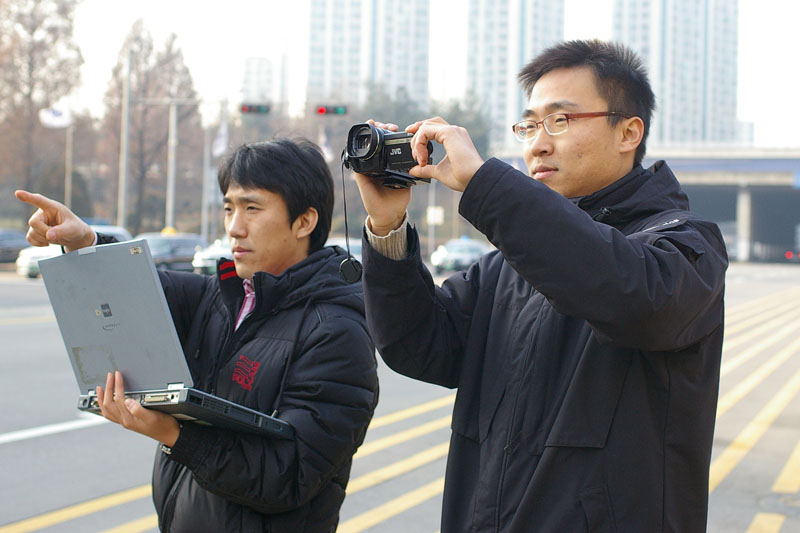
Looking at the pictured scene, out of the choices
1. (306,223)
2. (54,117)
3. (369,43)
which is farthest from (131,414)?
(369,43)

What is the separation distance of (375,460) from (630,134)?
14.3 ft

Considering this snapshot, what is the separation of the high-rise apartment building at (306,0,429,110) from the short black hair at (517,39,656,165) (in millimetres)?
103648

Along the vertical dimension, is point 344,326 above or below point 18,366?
above

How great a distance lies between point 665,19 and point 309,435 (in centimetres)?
10715

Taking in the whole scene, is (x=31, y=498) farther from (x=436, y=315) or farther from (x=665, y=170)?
(x=665, y=170)

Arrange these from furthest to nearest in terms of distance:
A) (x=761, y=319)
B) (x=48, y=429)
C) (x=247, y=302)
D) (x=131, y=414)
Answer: (x=761, y=319) → (x=48, y=429) → (x=247, y=302) → (x=131, y=414)

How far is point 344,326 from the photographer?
2.45 metres

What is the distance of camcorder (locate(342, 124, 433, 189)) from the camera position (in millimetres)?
1831

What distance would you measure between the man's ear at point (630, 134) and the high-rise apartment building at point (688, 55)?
9974 cm

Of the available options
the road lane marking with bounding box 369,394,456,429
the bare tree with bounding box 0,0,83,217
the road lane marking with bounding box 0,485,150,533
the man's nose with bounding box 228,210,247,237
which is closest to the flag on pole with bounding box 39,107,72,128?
the bare tree with bounding box 0,0,83,217

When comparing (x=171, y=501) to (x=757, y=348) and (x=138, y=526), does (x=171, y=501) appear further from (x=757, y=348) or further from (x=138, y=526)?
(x=757, y=348)

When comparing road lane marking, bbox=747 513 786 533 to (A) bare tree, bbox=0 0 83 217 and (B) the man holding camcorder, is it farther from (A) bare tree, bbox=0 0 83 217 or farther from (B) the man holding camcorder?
(A) bare tree, bbox=0 0 83 217

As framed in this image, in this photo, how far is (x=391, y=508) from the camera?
16.2 feet

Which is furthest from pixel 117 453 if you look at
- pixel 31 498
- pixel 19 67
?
pixel 19 67
